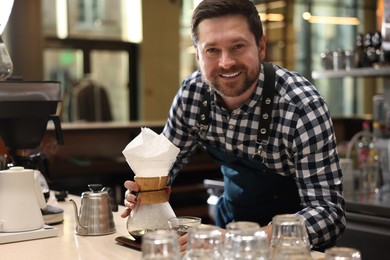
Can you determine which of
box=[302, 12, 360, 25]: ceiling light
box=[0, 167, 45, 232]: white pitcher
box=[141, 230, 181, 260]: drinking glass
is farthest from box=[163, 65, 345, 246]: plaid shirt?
box=[302, 12, 360, 25]: ceiling light

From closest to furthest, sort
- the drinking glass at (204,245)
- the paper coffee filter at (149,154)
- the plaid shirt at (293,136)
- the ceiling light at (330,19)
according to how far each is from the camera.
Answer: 1. the drinking glass at (204,245)
2. the paper coffee filter at (149,154)
3. the plaid shirt at (293,136)
4. the ceiling light at (330,19)

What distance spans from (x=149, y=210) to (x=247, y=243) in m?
0.76

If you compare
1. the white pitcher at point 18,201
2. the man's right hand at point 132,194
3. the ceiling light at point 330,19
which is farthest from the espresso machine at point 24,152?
the ceiling light at point 330,19

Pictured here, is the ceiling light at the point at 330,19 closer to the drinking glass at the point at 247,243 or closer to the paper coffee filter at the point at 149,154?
the paper coffee filter at the point at 149,154

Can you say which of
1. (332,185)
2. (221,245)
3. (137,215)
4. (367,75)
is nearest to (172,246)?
(221,245)

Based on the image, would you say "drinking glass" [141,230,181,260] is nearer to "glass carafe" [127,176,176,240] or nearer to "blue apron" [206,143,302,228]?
"glass carafe" [127,176,176,240]

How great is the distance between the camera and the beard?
2203mm

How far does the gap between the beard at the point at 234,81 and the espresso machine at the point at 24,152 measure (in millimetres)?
676

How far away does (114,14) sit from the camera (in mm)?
11086

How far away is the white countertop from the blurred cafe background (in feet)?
1.86

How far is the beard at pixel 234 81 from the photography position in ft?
7.23

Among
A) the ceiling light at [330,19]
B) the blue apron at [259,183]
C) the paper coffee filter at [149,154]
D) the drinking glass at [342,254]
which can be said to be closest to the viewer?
the drinking glass at [342,254]

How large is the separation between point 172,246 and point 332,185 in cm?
100

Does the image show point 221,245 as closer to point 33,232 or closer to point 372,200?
point 33,232
